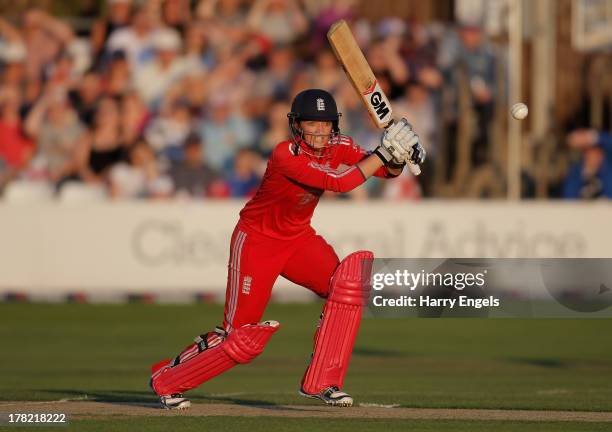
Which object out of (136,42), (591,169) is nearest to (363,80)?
(591,169)

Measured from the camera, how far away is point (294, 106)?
8117mm

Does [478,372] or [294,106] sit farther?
[478,372]

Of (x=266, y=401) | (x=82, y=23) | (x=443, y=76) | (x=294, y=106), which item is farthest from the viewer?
(x=82, y=23)

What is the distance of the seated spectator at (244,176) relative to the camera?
17.3 metres

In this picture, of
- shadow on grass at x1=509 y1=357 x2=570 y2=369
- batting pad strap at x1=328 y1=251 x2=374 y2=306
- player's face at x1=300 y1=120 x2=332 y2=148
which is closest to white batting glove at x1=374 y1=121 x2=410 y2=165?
player's face at x1=300 y1=120 x2=332 y2=148

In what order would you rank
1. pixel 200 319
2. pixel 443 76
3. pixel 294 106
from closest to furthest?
1. pixel 294 106
2. pixel 200 319
3. pixel 443 76

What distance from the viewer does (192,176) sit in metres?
17.4

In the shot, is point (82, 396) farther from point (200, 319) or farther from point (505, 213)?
point (505, 213)

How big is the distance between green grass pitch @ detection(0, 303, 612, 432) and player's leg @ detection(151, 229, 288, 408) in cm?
37

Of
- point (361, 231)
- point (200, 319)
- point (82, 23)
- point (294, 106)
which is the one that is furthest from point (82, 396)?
point (82, 23)

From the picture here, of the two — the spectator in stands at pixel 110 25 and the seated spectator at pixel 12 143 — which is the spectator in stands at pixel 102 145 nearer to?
the seated spectator at pixel 12 143

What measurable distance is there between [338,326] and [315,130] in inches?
45.5

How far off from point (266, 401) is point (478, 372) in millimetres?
2997

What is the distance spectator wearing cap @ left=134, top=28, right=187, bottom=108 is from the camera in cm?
1828
